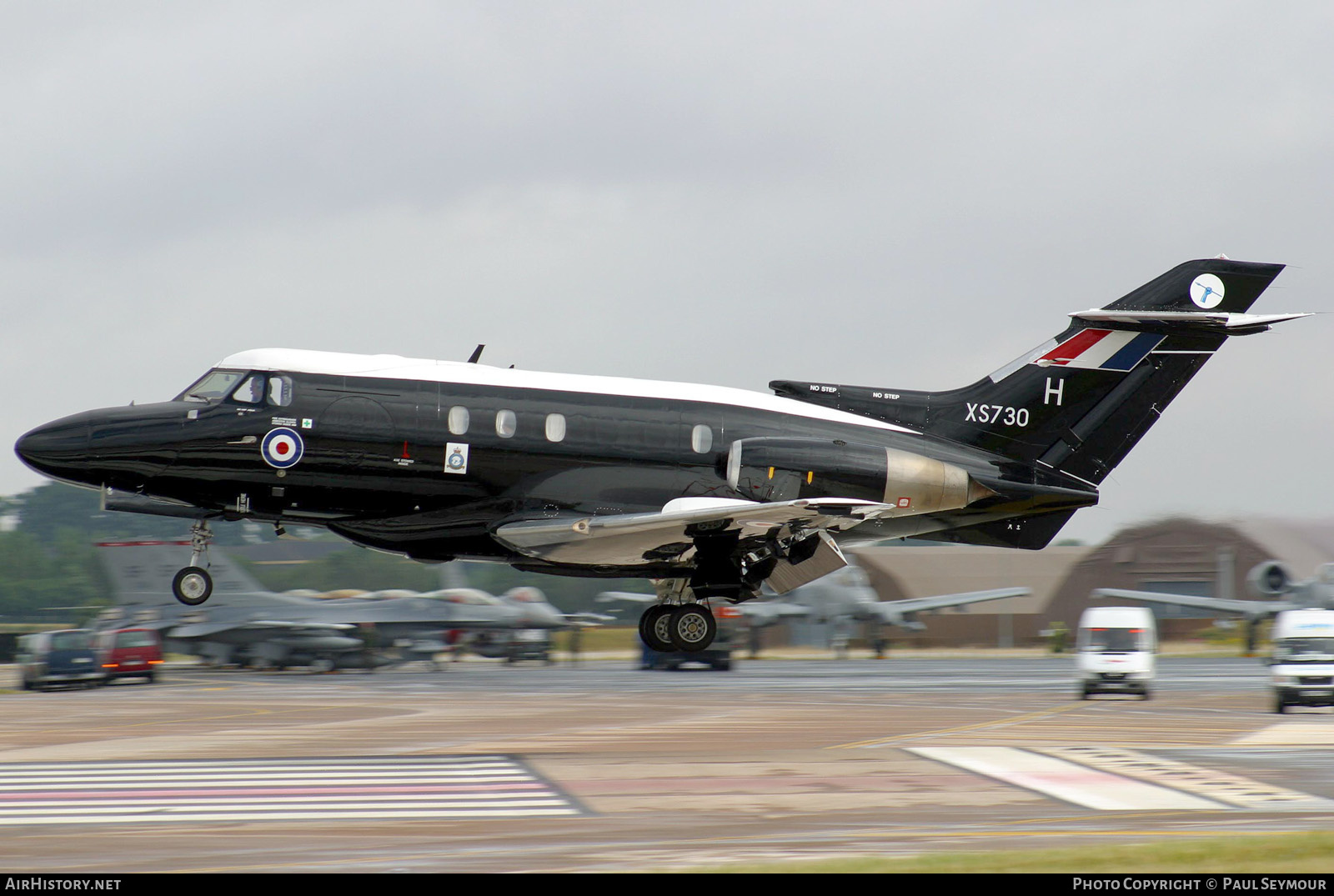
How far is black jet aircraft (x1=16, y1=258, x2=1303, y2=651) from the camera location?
20.1 meters

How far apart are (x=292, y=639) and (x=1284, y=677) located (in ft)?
77.3

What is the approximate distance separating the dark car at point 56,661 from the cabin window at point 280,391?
49.3ft

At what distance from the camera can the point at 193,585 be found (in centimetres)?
2059

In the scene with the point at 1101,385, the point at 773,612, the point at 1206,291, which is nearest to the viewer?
the point at 1206,291

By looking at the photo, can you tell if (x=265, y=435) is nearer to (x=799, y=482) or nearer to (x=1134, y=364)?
(x=799, y=482)

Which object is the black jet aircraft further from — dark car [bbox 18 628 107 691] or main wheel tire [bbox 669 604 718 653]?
dark car [bbox 18 628 107 691]

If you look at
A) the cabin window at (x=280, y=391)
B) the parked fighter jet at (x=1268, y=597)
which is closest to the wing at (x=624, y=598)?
the parked fighter jet at (x=1268, y=597)

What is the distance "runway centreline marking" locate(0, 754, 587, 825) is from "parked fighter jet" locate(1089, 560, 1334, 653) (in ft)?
96.8

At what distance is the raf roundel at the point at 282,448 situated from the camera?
20.1 meters

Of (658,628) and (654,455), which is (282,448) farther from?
(658,628)

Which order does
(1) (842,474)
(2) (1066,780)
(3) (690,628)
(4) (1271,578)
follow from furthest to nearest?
(4) (1271,578) < (3) (690,628) < (1) (842,474) < (2) (1066,780)

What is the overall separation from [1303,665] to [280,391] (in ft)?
62.5

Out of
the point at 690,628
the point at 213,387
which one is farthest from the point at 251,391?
the point at 690,628
